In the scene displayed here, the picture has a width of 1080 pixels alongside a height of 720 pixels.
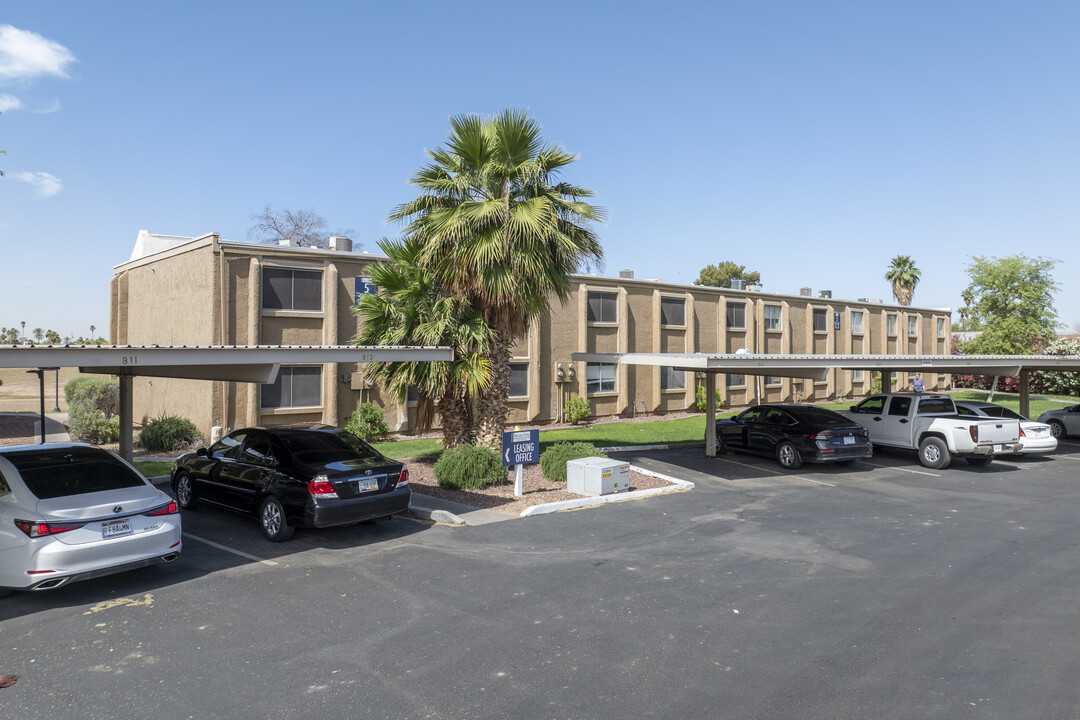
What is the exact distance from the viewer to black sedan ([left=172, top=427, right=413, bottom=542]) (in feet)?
31.4

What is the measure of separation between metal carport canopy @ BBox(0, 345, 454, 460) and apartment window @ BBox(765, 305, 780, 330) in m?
27.5

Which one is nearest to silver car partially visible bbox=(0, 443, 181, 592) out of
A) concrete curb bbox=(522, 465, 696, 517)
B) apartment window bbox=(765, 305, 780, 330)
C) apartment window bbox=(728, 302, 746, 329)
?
concrete curb bbox=(522, 465, 696, 517)

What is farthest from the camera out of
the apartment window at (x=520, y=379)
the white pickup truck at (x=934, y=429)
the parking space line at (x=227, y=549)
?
the apartment window at (x=520, y=379)

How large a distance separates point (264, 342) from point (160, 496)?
13.9 metres

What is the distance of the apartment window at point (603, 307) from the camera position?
95.0 feet

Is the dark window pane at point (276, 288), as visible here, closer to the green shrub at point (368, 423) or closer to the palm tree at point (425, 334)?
the green shrub at point (368, 423)

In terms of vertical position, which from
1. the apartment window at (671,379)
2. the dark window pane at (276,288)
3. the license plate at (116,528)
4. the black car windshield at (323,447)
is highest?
the dark window pane at (276,288)

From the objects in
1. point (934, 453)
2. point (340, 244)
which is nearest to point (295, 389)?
point (340, 244)

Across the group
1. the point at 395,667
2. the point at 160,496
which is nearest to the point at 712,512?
the point at 395,667

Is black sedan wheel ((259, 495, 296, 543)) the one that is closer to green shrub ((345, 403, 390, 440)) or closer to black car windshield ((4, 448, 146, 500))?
black car windshield ((4, 448, 146, 500))

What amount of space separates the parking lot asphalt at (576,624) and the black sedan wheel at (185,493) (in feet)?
1.93

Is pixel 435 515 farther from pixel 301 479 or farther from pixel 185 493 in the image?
pixel 185 493

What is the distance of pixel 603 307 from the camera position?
96.2ft

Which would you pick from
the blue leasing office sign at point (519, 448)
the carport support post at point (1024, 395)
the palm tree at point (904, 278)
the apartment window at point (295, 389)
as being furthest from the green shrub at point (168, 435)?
the palm tree at point (904, 278)
